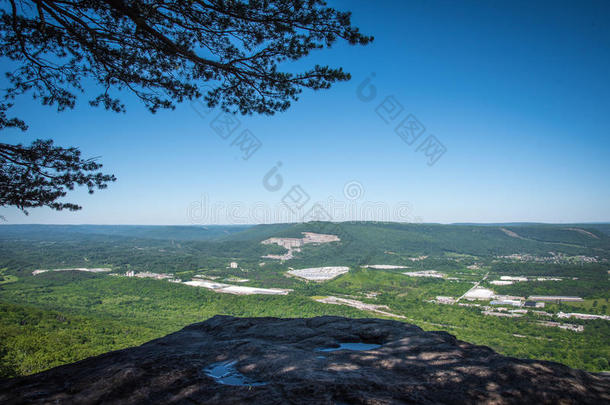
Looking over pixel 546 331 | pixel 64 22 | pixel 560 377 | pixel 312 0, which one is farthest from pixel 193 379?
pixel 546 331

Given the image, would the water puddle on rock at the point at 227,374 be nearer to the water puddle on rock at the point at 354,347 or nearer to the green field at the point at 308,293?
the water puddle on rock at the point at 354,347

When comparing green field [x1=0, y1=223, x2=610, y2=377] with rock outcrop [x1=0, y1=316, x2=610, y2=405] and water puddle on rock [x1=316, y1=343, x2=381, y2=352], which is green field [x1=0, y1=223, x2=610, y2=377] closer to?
rock outcrop [x1=0, y1=316, x2=610, y2=405]

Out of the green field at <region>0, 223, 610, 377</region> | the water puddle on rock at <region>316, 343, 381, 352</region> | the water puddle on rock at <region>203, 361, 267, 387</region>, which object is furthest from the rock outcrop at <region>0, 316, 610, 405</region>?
the green field at <region>0, 223, 610, 377</region>

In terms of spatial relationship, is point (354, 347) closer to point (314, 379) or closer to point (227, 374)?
point (314, 379)

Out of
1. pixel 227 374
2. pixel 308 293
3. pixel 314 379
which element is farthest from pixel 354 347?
pixel 308 293

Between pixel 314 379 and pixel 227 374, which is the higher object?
pixel 314 379

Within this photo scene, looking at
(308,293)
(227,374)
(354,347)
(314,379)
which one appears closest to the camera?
(314,379)

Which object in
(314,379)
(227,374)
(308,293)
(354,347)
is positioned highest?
(314,379)
